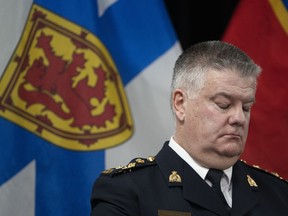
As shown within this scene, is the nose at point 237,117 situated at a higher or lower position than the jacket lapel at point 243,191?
higher

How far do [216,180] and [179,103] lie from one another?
0.20 metres

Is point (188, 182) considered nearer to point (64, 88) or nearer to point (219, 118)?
point (219, 118)

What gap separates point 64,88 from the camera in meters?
2.33

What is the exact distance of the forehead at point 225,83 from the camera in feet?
5.63

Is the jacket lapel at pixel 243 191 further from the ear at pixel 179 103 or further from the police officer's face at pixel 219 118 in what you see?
the ear at pixel 179 103

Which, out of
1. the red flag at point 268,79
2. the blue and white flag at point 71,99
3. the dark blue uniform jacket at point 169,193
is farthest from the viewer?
the red flag at point 268,79

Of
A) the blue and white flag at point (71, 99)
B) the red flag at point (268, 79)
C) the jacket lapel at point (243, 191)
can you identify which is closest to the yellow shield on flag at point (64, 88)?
the blue and white flag at point (71, 99)

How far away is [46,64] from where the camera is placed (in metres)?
2.32

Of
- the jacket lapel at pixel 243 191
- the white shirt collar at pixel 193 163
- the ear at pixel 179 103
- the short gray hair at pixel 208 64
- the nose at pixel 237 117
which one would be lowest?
the jacket lapel at pixel 243 191

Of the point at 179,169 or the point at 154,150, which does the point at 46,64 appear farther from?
the point at 179,169

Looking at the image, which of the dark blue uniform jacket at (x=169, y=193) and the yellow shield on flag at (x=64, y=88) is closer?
the dark blue uniform jacket at (x=169, y=193)

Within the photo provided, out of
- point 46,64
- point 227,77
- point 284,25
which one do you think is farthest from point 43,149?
point 284,25

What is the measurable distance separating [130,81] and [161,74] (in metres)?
0.14

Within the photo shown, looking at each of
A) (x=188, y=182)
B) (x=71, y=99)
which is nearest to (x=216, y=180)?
(x=188, y=182)
